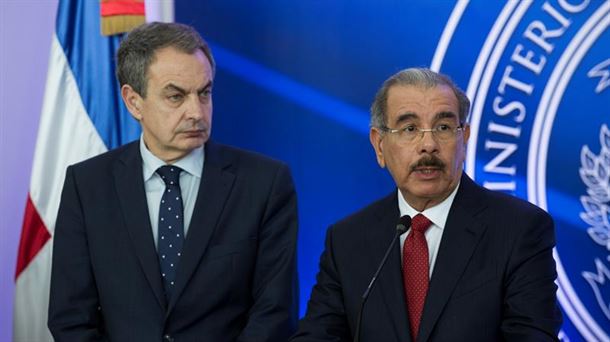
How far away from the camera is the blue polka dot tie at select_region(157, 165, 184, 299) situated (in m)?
3.20

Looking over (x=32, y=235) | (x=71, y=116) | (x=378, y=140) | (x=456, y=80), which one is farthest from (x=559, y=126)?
(x=32, y=235)

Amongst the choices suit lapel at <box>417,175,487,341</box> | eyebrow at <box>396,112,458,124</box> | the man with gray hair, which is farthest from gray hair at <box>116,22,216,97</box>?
suit lapel at <box>417,175,487,341</box>

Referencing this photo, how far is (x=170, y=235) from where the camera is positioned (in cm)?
322

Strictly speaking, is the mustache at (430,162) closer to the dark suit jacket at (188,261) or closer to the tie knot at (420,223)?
the tie knot at (420,223)

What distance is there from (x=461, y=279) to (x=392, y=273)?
201 millimetres

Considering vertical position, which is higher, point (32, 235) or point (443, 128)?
point (443, 128)

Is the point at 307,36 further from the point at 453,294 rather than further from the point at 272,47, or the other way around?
the point at 453,294

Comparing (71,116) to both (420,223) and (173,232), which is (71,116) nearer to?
(173,232)

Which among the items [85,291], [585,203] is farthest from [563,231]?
[85,291]

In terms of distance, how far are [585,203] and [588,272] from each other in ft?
0.94

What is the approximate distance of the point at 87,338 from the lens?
315 centimetres

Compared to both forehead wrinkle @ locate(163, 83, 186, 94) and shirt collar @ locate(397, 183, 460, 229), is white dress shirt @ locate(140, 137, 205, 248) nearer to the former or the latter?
forehead wrinkle @ locate(163, 83, 186, 94)

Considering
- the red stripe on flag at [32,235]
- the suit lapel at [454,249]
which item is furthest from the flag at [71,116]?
the suit lapel at [454,249]

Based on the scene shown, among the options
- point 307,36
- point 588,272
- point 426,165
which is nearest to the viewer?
point 426,165
